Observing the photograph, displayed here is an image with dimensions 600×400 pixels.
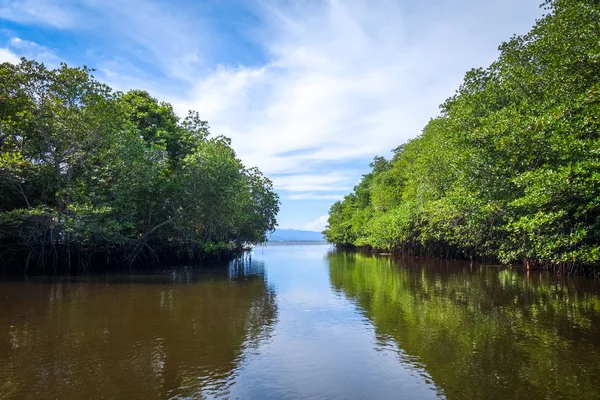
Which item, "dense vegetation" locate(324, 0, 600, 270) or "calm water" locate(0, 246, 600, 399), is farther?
"dense vegetation" locate(324, 0, 600, 270)

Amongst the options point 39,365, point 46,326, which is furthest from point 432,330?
point 46,326

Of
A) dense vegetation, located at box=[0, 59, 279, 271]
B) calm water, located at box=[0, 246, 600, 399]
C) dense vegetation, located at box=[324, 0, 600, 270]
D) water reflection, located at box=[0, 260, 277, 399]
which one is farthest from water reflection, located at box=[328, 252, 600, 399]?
dense vegetation, located at box=[0, 59, 279, 271]

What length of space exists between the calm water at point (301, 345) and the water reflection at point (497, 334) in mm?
32

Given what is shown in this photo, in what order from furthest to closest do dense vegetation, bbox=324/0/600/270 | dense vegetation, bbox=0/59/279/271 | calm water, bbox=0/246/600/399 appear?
dense vegetation, bbox=0/59/279/271 < dense vegetation, bbox=324/0/600/270 < calm water, bbox=0/246/600/399

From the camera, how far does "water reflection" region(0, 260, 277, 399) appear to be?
5305 millimetres

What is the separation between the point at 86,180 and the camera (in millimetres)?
19406

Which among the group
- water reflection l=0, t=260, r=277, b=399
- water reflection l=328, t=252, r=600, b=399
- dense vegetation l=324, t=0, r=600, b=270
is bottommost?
water reflection l=328, t=252, r=600, b=399

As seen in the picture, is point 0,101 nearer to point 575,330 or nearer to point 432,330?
point 432,330

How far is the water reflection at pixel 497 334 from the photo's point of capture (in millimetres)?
5281

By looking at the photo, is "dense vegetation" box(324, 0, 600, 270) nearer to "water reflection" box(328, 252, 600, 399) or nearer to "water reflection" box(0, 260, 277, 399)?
"water reflection" box(328, 252, 600, 399)

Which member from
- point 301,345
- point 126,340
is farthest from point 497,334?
point 126,340

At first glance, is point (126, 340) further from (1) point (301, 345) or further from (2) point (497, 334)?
(2) point (497, 334)

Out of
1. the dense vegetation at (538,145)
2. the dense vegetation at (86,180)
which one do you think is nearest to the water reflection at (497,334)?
the dense vegetation at (538,145)

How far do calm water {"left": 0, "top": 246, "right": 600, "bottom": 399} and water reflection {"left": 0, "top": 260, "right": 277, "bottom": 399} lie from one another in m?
0.03
